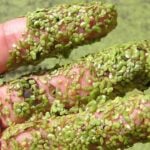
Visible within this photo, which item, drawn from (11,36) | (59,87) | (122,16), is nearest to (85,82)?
(59,87)

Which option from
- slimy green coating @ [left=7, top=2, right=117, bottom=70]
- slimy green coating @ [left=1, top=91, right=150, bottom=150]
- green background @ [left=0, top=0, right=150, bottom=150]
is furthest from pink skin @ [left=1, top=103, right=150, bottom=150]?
green background @ [left=0, top=0, right=150, bottom=150]

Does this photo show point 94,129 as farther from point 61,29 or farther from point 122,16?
point 122,16

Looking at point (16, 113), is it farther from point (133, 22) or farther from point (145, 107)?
point (133, 22)

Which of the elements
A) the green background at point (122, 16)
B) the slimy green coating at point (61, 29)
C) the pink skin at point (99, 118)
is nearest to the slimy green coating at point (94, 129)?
the pink skin at point (99, 118)

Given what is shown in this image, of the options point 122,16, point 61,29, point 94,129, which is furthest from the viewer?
point 122,16

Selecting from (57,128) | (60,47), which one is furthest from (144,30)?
(57,128)

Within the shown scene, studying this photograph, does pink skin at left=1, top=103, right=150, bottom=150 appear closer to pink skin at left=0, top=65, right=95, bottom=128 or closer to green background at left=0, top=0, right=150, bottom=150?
pink skin at left=0, top=65, right=95, bottom=128

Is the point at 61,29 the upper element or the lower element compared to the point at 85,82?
upper
